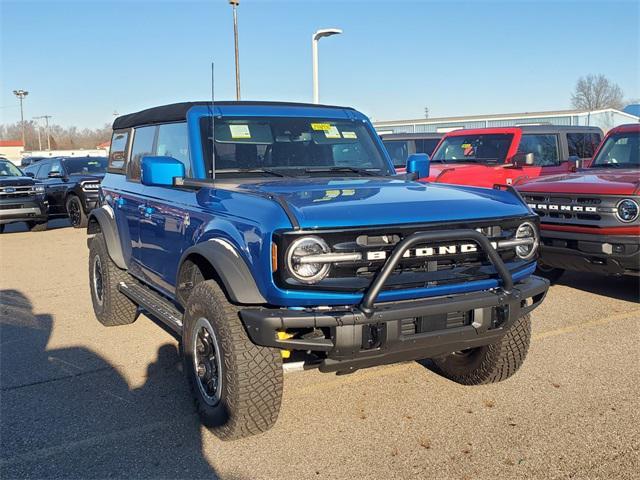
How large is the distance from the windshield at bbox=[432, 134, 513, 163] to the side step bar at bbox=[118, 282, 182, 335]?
6.66m

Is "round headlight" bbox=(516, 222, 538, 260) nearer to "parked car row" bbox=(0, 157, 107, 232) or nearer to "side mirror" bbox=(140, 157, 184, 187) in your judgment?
"side mirror" bbox=(140, 157, 184, 187)

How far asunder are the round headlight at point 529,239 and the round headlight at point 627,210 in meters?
2.63

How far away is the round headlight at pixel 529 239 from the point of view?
3.82 meters

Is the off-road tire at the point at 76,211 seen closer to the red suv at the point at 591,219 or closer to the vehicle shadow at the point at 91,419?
the vehicle shadow at the point at 91,419

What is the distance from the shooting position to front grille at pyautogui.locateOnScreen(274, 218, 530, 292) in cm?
315

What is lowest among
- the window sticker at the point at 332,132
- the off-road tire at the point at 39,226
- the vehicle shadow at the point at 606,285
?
the vehicle shadow at the point at 606,285

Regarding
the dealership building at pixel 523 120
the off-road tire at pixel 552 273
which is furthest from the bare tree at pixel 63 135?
the off-road tire at pixel 552 273

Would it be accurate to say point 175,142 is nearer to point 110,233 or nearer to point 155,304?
point 155,304

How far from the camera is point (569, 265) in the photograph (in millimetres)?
6406

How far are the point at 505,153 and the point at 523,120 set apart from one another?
1104 inches

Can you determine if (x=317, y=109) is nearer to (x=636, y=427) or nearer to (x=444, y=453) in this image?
(x=444, y=453)

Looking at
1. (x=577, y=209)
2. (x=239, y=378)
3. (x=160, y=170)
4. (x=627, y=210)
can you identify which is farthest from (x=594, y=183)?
(x=239, y=378)

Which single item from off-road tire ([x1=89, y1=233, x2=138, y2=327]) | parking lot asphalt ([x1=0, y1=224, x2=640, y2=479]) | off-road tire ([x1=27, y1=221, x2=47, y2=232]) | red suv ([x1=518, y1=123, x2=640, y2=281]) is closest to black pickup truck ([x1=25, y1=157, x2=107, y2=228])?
off-road tire ([x1=27, y1=221, x2=47, y2=232])

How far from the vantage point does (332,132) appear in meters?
4.93
